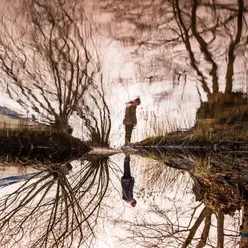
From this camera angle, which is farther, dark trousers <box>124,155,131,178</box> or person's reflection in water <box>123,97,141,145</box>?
dark trousers <box>124,155,131,178</box>

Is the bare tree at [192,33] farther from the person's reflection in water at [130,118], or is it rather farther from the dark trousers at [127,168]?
the dark trousers at [127,168]

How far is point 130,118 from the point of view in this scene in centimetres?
717

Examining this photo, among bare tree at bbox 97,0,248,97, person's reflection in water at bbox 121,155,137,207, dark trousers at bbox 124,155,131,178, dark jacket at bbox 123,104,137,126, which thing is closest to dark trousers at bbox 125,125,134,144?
dark jacket at bbox 123,104,137,126

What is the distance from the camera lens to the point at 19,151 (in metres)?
7.46

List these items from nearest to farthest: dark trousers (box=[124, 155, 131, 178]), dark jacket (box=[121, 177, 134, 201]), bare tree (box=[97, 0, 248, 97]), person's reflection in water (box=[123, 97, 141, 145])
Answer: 1. bare tree (box=[97, 0, 248, 97])
2. person's reflection in water (box=[123, 97, 141, 145])
3. dark jacket (box=[121, 177, 134, 201])
4. dark trousers (box=[124, 155, 131, 178])

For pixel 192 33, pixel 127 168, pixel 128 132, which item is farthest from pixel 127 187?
pixel 192 33

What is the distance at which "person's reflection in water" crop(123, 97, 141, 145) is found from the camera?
657 cm

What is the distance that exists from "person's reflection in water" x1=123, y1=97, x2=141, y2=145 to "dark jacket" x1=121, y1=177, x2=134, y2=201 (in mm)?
1128

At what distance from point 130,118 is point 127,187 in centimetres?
143

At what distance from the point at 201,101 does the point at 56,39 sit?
8.84 ft

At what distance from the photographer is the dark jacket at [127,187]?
671cm

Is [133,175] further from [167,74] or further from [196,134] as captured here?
[167,74]

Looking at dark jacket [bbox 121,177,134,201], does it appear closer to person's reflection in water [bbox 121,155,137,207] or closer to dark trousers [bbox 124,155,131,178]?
person's reflection in water [bbox 121,155,137,207]

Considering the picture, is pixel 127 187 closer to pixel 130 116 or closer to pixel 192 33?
pixel 130 116
